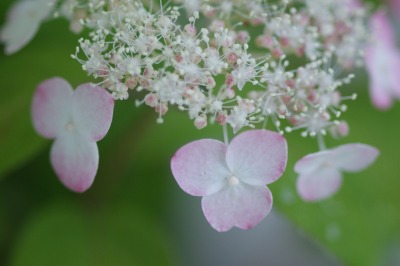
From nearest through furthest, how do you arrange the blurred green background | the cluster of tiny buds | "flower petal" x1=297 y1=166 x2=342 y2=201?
the cluster of tiny buds
"flower petal" x1=297 y1=166 x2=342 y2=201
the blurred green background

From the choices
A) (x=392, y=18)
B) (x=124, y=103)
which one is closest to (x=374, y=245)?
(x=124, y=103)

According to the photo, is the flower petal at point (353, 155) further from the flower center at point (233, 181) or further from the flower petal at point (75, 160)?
the flower petal at point (75, 160)

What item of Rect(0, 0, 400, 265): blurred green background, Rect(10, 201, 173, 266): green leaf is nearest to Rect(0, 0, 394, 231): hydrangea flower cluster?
Rect(0, 0, 400, 265): blurred green background

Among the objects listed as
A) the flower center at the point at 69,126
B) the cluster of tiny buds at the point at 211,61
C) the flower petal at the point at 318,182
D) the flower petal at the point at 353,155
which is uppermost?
the cluster of tiny buds at the point at 211,61

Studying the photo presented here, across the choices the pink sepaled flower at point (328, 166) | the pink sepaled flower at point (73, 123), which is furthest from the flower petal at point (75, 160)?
the pink sepaled flower at point (328, 166)

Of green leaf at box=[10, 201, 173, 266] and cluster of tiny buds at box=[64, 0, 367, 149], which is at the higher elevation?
cluster of tiny buds at box=[64, 0, 367, 149]

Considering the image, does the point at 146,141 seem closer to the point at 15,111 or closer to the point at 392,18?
the point at 15,111

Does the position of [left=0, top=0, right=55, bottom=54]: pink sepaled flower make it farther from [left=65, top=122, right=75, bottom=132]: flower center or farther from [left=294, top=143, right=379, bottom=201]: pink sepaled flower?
[left=294, top=143, right=379, bottom=201]: pink sepaled flower
